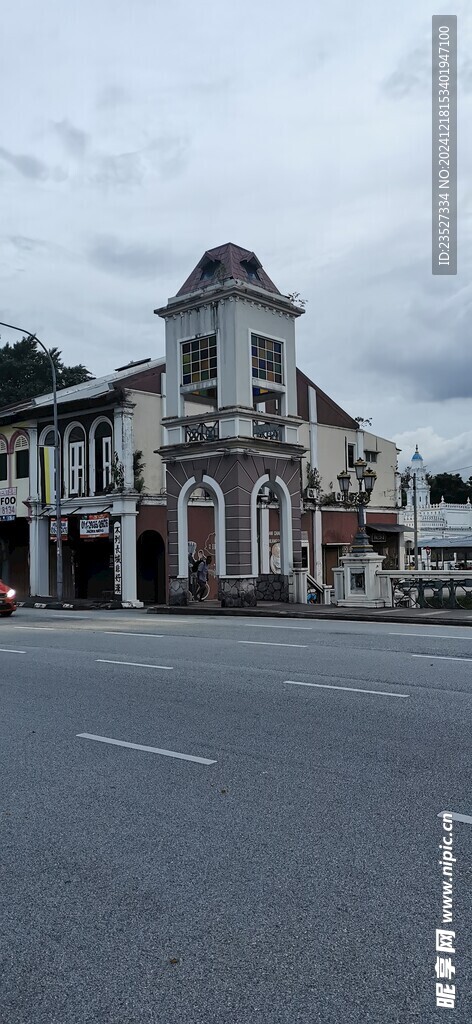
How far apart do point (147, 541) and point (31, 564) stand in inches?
227

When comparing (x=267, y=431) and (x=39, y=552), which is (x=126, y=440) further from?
(x=267, y=431)

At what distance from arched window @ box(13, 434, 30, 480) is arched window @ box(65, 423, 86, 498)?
2.63 meters

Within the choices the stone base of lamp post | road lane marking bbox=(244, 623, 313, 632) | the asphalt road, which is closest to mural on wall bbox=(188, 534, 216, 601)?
the stone base of lamp post

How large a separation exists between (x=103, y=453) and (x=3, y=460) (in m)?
6.93

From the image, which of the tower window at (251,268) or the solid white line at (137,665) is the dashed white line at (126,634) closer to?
the solid white line at (137,665)

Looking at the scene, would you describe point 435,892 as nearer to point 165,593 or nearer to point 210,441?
point 210,441

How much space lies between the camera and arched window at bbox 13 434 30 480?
35.6 meters

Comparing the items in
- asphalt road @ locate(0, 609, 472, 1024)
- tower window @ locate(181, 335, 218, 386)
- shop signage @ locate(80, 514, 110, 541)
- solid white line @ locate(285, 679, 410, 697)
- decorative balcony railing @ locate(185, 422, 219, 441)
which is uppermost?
tower window @ locate(181, 335, 218, 386)

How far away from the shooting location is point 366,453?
1693 inches

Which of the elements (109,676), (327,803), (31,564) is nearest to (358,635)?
(109,676)

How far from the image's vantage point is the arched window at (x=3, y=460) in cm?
3684

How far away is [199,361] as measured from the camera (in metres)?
24.8

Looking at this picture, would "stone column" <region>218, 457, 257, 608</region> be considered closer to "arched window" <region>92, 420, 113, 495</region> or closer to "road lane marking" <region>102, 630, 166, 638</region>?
"road lane marking" <region>102, 630, 166, 638</region>

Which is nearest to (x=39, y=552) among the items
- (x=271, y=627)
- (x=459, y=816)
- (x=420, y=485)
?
(x=271, y=627)
